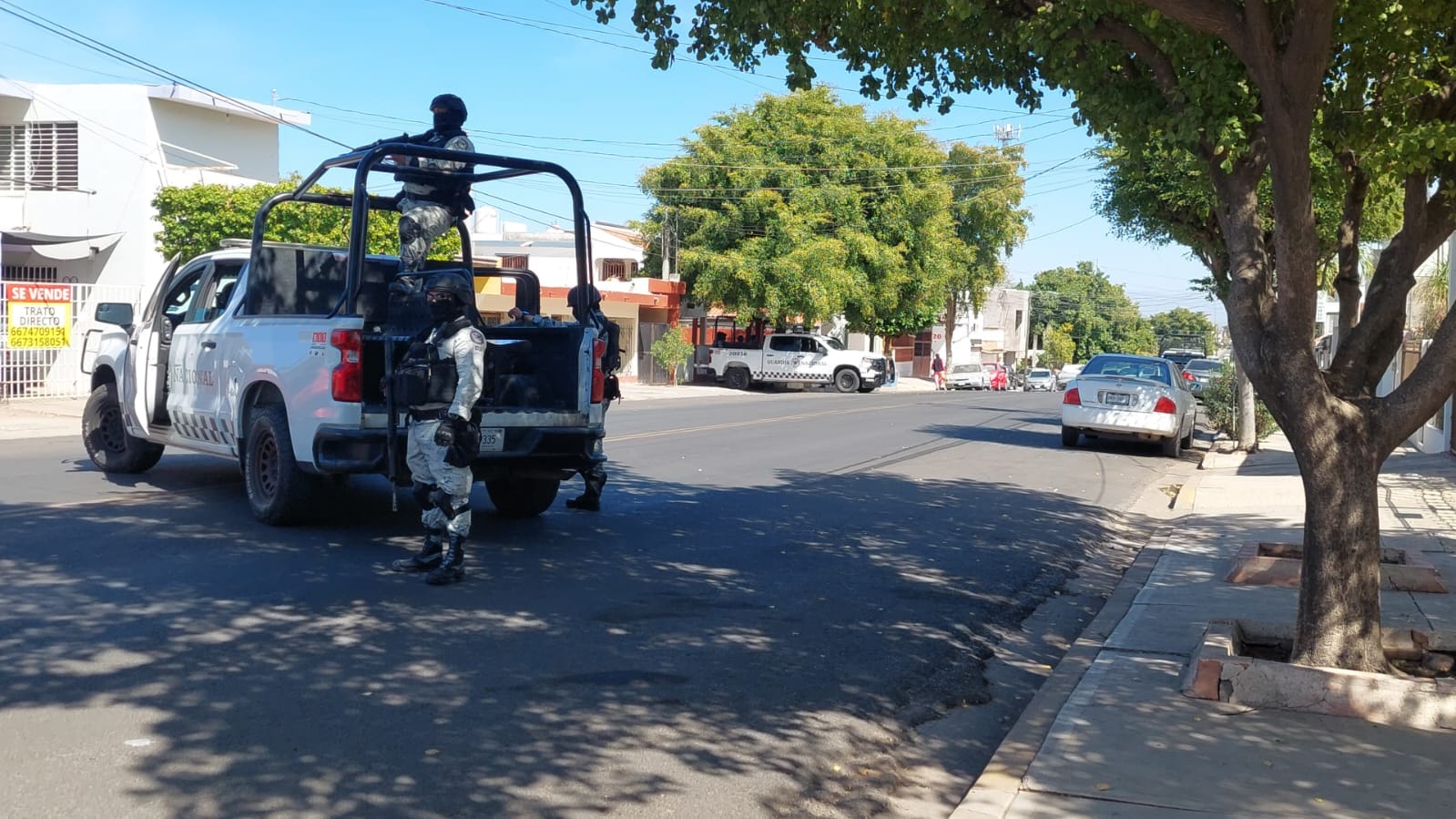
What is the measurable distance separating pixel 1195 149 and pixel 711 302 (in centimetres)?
3895

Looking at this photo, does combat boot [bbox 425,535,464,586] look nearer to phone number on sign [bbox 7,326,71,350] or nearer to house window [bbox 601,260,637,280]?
phone number on sign [bbox 7,326,71,350]

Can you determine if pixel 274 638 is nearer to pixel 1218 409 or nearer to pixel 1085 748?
pixel 1085 748

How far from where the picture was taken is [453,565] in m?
7.61

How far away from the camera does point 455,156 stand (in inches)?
360

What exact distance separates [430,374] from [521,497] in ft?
9.40

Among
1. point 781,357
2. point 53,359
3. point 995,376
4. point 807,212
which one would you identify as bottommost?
point 995,376

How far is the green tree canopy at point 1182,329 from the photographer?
13338 centimetres

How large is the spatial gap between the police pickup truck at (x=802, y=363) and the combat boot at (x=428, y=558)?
1381 inches

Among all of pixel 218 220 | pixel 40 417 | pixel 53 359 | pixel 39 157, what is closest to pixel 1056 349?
pixel 218 220

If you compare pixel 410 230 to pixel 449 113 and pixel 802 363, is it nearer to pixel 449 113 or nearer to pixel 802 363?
pixel 449 113

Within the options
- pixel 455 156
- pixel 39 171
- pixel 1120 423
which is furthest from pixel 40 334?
pixel 1120 423

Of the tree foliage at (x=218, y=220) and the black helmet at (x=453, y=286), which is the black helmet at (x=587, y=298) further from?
the tree foliage at (x=218, y=220)

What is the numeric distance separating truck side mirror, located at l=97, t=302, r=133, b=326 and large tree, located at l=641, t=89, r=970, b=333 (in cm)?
3185

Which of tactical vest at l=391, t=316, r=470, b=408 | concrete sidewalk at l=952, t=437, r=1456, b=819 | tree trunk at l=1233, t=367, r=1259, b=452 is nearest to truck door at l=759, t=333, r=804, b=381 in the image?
tree trunk at l=1233, t=367, r=1259, b=452
